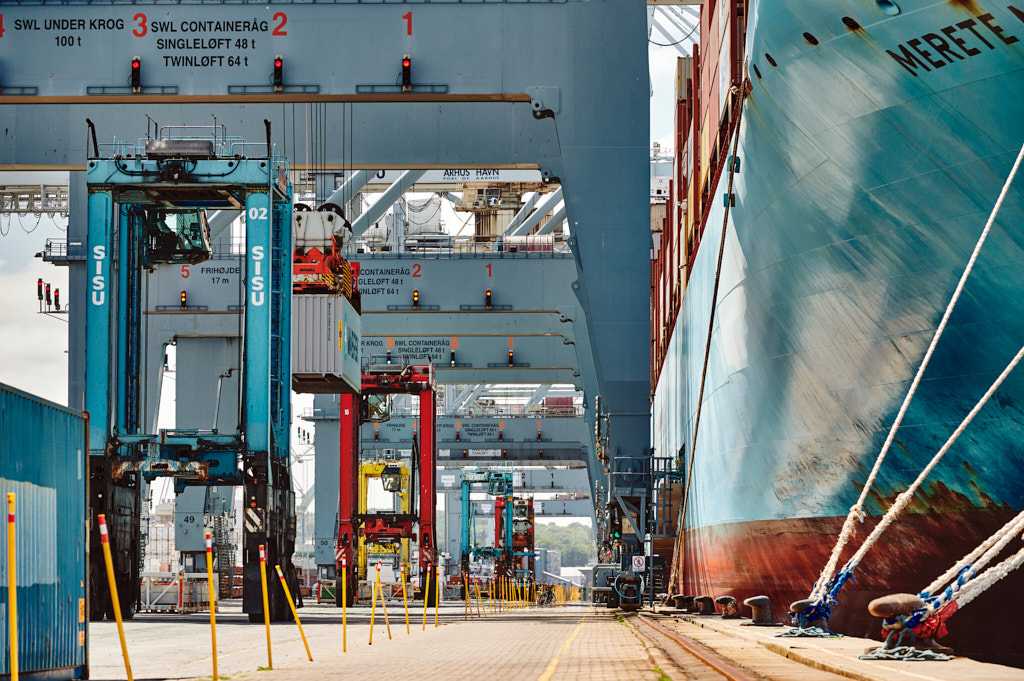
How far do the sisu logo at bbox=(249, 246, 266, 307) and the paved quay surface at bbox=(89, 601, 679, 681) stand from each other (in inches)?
216

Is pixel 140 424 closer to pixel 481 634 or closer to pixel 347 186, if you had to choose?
pixel 481 634

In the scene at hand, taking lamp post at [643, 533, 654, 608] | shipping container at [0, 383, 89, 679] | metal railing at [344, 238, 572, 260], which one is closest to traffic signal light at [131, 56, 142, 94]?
metal railing at [344, 238, 572, 260]

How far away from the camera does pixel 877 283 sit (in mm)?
14086

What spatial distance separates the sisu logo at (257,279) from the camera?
24.6m

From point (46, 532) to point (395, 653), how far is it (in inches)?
204

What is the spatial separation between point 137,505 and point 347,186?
1206 cm

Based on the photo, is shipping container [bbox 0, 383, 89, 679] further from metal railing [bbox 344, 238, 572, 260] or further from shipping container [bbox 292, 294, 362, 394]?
metal railing [bbox 344, 238, 572, 260]

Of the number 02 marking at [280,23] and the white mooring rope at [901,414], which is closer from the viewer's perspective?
the white mooring rope at [901,414]

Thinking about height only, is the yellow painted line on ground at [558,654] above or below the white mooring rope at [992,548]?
below

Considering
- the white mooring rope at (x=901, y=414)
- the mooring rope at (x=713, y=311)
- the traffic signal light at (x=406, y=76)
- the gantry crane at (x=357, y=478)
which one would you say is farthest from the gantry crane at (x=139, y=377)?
the gantry crane at (x=357, y=478)

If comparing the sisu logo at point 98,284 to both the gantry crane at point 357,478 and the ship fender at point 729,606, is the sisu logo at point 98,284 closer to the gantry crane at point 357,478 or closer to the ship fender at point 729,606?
the ship fender at point 729,606

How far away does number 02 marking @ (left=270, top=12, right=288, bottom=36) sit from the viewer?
26.0 meters

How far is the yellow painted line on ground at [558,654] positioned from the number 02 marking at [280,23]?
1157 centimetres

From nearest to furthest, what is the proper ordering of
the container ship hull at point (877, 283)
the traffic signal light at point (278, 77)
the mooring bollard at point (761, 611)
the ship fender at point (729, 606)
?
the container ship hull at point (877, 283) < the mooring bollard at point (761, 611) < the ship fender at point (729, 606) < the traffic signal light at point (278, 77)
